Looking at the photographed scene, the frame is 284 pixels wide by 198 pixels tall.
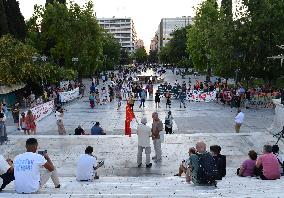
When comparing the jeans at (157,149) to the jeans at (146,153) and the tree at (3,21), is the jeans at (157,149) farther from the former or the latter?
the tree at (3,21)

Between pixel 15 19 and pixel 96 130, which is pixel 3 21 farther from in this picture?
pixel 96 130

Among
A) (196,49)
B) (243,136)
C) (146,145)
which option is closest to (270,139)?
(243,136)

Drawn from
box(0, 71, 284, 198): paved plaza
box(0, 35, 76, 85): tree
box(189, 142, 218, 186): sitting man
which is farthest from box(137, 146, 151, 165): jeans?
box(0, 35, 76, 85): tree

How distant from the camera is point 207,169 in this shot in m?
8.62

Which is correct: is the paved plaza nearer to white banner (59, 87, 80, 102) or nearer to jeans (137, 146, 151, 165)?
jeans (137, 146, 151, 165)

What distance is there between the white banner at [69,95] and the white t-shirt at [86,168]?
24.8 meters

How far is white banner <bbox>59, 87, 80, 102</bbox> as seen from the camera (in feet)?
116

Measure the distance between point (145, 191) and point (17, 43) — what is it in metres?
28.0

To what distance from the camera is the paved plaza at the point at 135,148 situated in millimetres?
8625

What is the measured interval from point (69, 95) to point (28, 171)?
1186 inches

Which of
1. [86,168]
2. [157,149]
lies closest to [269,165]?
[86,168]

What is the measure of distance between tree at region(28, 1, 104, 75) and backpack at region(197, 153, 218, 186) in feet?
136

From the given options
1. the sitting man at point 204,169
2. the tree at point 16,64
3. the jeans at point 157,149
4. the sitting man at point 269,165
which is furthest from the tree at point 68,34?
the sitting man at point 204,169

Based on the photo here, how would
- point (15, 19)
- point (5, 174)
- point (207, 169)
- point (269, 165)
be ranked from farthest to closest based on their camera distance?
point (15, 19) → point (269, 165) → point (5, 174) → point (207, 169)
